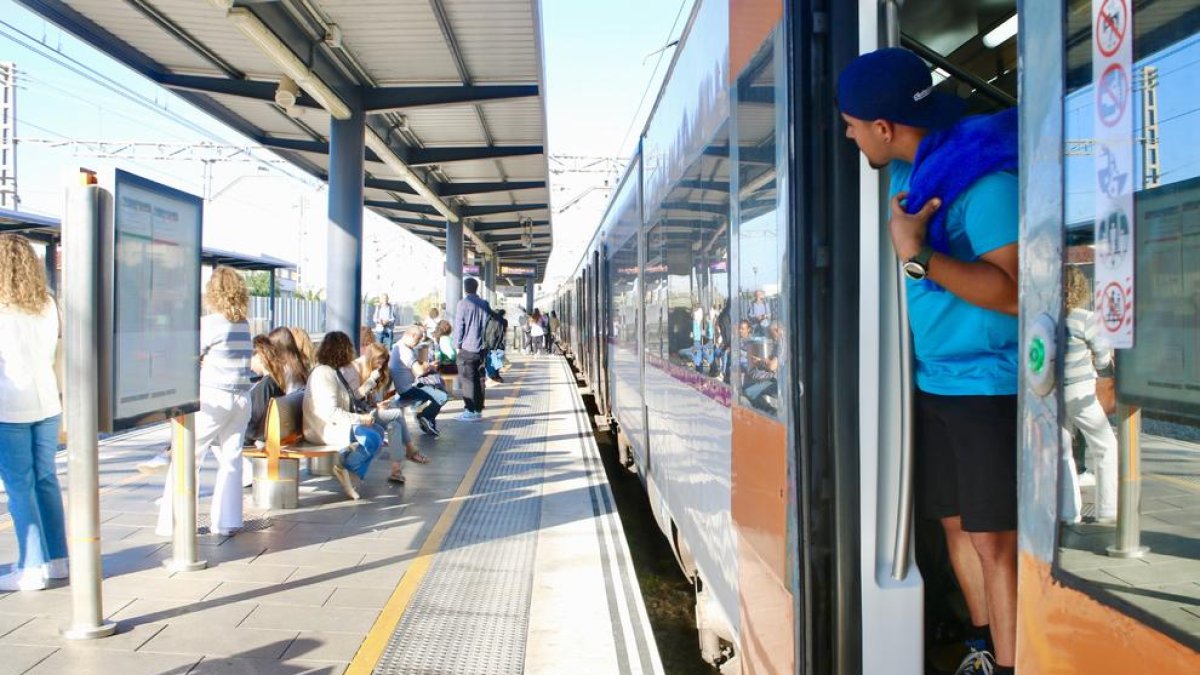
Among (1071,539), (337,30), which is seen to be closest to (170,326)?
(1071,539)

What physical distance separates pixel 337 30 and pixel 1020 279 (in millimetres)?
8702

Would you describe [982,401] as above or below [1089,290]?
below

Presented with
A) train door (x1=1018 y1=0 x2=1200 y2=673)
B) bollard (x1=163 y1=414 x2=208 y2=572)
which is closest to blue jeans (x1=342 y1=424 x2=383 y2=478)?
bollard (x1=163 y1=414 x2=208 y2=572)

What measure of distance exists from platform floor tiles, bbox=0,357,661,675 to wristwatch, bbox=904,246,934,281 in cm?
248

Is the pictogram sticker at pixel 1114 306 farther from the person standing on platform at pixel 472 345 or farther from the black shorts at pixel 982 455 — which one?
the person standing on platform at pixel 472 345

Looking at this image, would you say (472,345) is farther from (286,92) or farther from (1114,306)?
(1114,306)

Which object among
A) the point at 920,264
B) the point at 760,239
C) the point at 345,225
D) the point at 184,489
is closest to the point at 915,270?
the point at 920,264

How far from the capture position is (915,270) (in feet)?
6.82

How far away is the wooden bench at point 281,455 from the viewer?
661 cm

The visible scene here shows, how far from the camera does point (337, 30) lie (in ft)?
30.2

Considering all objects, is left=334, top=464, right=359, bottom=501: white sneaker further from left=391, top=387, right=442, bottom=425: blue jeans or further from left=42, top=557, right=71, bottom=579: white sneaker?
left=391, top=387, right=442, bottom=425: blue jeans

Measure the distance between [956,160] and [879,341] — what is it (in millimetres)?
523

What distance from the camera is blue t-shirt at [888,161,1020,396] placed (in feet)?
6.70

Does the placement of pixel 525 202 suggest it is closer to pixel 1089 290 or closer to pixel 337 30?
pixel 337 30
